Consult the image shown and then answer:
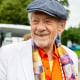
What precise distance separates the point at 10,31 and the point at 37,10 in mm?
15963

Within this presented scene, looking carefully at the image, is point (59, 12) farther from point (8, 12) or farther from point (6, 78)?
point (8, 12)

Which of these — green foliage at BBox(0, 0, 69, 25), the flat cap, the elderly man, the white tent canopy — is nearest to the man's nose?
the elderly man

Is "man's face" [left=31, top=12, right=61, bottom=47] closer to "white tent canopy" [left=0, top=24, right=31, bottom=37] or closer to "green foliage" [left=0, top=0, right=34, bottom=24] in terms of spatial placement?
"white tent canopy" [left=0, top=24, right=31, bottom=37]

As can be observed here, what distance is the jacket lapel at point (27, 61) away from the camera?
6.14ft

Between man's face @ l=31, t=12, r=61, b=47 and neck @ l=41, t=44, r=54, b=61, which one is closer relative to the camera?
man's face @ l=31, t=12, r=61, b=47

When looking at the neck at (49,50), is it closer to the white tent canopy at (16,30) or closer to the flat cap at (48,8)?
the flat cap at (48,8)

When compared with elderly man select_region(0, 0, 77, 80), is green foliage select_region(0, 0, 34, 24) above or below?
below

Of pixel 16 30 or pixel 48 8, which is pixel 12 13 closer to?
pixel 16 30

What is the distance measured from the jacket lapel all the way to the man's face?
0.09 m

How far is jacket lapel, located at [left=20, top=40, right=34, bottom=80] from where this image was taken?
187cm

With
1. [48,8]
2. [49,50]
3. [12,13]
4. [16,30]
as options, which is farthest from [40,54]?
[12,13]

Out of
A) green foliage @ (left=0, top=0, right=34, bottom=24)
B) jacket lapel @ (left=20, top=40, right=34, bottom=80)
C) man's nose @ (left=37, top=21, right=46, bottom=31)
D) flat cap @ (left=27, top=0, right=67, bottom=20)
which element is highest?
flat cap @ (left=27, top=0, right=67, bottom=20)

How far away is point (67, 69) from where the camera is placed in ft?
6.89

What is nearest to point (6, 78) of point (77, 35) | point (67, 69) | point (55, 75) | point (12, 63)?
point (12, 63)
